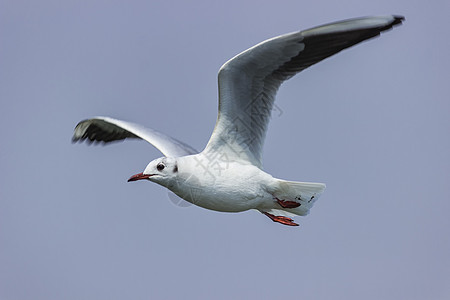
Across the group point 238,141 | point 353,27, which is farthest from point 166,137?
point 353,27

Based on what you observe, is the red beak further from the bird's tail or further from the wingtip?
the wingtip

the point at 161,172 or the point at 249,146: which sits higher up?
the point at 249,146

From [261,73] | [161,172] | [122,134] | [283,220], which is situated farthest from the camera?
[122,134]

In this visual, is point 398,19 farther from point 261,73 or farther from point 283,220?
point 283,220

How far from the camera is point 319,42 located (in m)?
8.10

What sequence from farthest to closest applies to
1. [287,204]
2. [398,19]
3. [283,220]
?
[283,220] < [287,204] < [398,19]

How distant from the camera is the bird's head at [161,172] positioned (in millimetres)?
8703

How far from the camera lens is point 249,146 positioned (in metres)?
9.05

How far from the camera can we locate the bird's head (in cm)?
870

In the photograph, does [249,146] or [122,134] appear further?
[122,134]

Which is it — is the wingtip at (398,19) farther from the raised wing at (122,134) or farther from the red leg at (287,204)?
the raised wing at (122,134)

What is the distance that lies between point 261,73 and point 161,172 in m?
1.60

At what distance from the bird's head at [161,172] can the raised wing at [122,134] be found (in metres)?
0.84

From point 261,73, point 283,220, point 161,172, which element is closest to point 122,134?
point 161,172
